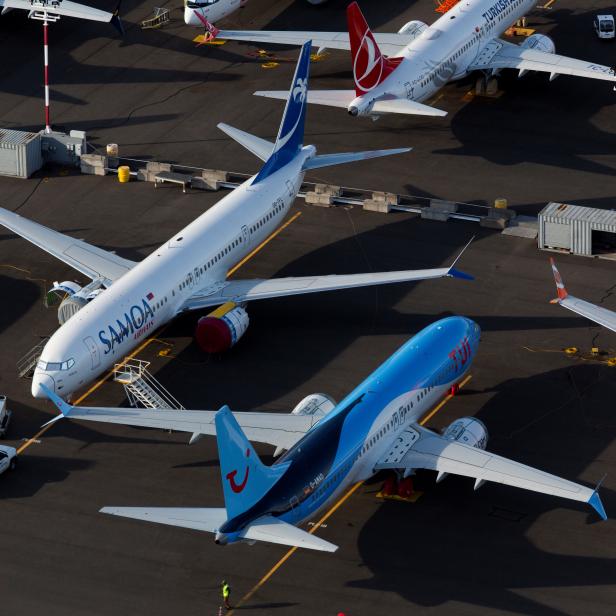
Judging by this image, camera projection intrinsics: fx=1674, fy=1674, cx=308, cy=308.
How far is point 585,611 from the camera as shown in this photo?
67688 millimetres

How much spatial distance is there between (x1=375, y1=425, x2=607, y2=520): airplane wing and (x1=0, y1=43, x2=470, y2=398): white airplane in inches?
465

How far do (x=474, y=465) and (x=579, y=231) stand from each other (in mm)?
26893

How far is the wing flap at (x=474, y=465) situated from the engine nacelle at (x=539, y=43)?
4636 cm

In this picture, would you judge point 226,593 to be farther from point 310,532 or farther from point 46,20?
point 46,20

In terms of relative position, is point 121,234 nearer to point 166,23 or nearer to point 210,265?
point 210,265

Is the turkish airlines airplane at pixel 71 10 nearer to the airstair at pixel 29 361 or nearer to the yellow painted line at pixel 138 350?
the yellow painted line at pixel 138 350

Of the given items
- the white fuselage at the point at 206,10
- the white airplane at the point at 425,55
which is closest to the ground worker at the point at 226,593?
the white airplane at the point at 425,55

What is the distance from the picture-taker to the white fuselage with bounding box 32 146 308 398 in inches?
3135

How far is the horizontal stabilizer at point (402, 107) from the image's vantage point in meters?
101

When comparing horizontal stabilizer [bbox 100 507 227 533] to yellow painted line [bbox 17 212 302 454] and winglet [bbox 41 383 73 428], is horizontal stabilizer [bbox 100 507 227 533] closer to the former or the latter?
winglet [bbox 41 383 73 428]

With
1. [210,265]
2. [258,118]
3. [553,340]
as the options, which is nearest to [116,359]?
[210,265]

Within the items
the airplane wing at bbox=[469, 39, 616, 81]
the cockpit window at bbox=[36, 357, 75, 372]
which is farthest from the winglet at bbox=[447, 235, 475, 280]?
the cockpit window at bbox=[36, 357, 75, 372]

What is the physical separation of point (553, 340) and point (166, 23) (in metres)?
50.9

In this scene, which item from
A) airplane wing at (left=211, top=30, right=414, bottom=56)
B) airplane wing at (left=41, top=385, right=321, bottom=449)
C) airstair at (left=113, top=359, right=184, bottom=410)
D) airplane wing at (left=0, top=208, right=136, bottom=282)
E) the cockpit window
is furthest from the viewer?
airplane wing at (left=211, top=30, right=414, bottom=56)
